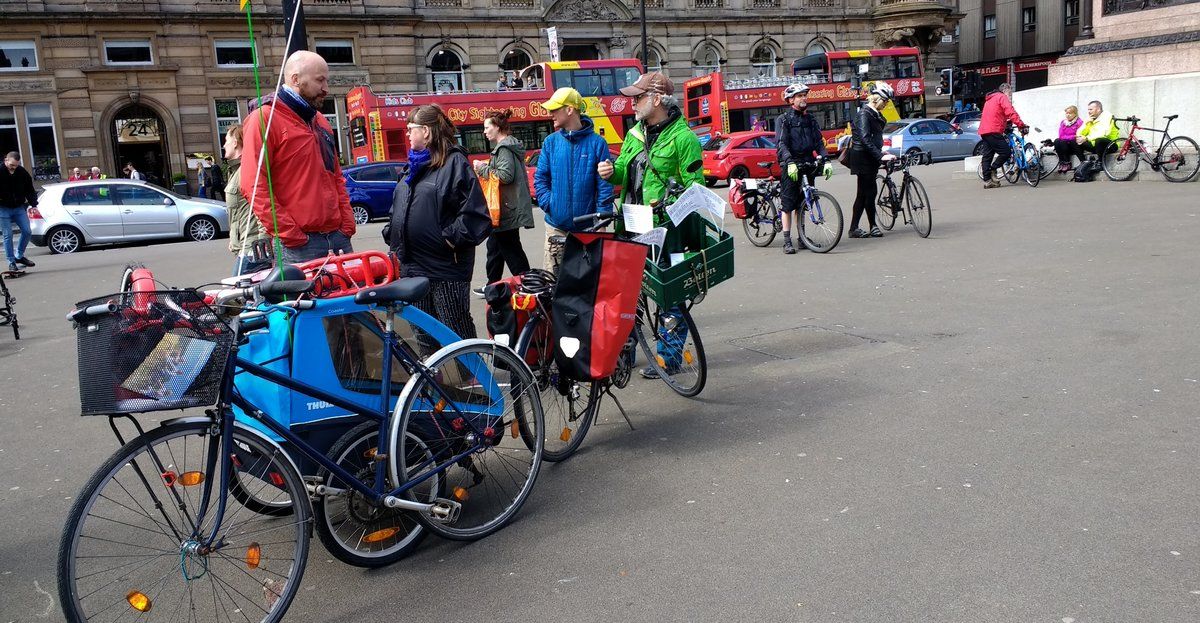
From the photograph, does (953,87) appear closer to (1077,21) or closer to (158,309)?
(1077,21)

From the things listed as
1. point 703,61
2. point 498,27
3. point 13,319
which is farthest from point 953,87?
point 13,319

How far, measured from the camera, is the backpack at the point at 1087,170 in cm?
1708

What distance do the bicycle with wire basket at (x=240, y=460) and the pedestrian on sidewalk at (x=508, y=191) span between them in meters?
2.92

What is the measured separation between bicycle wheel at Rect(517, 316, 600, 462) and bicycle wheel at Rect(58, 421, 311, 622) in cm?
160

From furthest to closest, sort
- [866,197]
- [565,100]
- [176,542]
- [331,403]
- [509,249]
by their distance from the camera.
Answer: [866,197] < [509,249] < [565,100] < [331,403] < [176,542]

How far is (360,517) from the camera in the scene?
3.86 meters

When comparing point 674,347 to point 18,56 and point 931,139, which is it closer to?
point 931,139

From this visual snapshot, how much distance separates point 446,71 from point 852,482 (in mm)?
40050

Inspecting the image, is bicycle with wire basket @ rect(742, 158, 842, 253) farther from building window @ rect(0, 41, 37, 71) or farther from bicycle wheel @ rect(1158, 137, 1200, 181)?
building window @ rect(0, 41, 37, 71)

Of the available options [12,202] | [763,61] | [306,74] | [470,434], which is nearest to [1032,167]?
[306,74]

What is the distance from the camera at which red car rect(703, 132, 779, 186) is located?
2631cm

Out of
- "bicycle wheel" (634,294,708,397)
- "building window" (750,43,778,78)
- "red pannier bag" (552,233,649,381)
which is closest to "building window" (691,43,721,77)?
"building window" (750,43,778,78)

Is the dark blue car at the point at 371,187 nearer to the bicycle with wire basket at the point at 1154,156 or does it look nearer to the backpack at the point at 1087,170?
the backpack at the point at 1087,170

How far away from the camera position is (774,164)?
26.4 m
